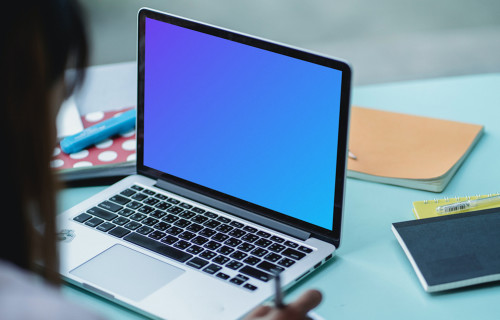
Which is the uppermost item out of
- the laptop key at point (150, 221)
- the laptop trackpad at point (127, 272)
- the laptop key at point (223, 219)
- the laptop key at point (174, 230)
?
the laptop key at point (223, 219)

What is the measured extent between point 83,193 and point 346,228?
0.44m

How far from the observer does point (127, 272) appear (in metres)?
0.92

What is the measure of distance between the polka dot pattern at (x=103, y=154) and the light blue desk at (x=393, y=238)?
0.05 metres

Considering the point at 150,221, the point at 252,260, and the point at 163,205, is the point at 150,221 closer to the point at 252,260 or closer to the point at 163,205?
the point at 163,205

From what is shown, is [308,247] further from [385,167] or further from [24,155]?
[24,155]

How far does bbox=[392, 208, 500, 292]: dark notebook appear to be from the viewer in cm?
87

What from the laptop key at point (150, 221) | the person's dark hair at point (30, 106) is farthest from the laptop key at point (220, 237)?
the person's dark hair at point (30, 106)

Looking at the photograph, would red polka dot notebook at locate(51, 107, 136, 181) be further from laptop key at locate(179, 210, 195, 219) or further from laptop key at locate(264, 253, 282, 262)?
laptop key at locate(264, 253, 282, 262)

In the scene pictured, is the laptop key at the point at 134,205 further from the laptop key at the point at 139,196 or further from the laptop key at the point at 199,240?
the laptop key at the point at 199,240

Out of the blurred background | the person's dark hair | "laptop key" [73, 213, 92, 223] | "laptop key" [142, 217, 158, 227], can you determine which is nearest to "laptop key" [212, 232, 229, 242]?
"laptop key" [142, 217, 158, 227]

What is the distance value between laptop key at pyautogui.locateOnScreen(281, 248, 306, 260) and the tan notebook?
0.89 feet

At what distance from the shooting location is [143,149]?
113 centimetres

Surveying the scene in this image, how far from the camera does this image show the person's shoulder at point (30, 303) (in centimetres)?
50

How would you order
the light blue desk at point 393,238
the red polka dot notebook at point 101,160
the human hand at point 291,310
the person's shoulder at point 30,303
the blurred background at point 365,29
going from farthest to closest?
the blurred background at point 365,29 → the red polka dot notebook at point 101,160 → the light blue desk at point 393,238 → the human hand at point 291,310 → the person's shoulder at point 30,303
